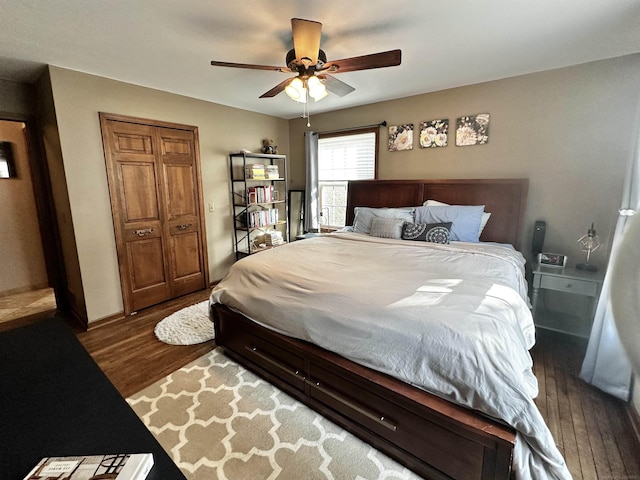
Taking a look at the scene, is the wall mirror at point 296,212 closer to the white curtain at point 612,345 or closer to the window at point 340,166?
the window at point 340,166

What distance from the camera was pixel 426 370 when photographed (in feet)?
4.40

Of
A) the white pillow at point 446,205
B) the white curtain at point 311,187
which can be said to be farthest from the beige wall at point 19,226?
the white pillow at point 446,205

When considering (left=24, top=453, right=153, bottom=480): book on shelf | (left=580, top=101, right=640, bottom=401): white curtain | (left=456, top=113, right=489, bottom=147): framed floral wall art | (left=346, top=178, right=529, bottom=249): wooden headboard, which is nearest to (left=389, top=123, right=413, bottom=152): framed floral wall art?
(left=346, top=178, right=529, bottom=249): wooden headboard

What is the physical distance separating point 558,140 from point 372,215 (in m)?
1.90

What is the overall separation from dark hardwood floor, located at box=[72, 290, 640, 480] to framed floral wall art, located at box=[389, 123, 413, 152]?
99.0 inches

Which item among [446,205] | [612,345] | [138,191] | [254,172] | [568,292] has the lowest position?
[612,345]

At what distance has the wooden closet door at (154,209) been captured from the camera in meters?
3.04

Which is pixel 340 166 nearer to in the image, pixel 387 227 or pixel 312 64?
pixel 387 227

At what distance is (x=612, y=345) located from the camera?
6.32ft

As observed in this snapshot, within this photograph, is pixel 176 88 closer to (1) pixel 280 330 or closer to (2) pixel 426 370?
(1) pixel 280 330

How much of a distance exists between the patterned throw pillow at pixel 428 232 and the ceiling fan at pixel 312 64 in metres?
1.49

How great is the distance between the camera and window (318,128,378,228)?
4.03 meters

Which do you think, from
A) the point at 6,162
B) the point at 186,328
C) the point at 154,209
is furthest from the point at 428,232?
the point at 6,162

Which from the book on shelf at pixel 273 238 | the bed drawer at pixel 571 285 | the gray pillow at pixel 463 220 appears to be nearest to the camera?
the bed drawer at pixel 571 285
